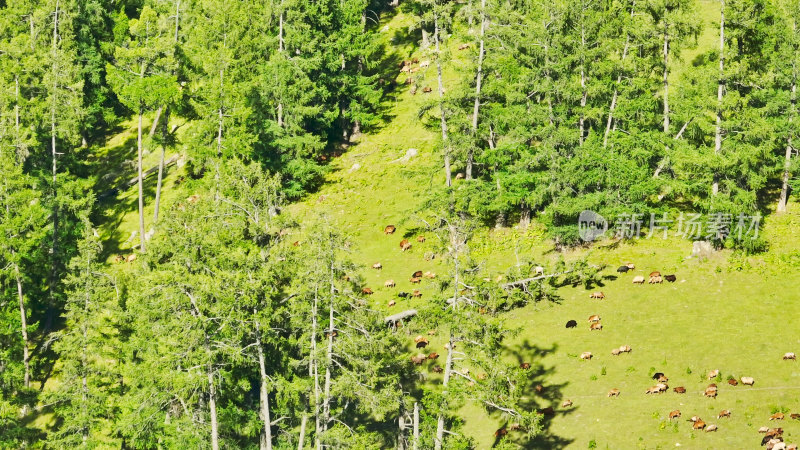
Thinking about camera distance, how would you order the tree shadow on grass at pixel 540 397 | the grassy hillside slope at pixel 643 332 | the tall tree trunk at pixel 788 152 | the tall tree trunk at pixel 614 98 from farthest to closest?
1. the tall tree trunk at pixel 614 98
2. the tall tree trunk at pixel 788 152
3. the tree shadow on grass at pixel 540 397
4. the grassy hillside slope at pixel 643 332

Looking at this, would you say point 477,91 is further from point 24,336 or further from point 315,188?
point 24,336

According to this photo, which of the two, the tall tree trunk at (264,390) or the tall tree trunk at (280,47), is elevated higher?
the tall tree trunk at (280,47)

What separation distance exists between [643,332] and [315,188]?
104 ft

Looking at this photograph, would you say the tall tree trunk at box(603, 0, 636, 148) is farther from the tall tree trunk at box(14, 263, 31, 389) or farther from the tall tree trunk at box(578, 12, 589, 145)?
the tall tree trunk at box(14, 263, 31, 389)

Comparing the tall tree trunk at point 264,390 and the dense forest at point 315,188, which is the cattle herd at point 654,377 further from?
the tall tree trunk at point 264,390

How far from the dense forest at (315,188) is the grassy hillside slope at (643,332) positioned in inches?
70.8

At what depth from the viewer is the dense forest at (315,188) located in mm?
42344

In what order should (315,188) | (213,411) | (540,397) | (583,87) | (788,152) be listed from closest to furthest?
(213,411) → (540,397) → (788,152) → (583,87) → (315,188)

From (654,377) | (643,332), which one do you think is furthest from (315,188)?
(654,377)

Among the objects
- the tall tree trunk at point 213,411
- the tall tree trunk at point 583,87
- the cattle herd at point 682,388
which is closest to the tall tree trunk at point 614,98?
the tall tree trunk at point 583,87

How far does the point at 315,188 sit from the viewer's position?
237 feet

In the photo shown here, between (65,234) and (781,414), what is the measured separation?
Result: 51.4m

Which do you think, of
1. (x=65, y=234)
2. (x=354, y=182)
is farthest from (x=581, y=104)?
(x=65, y=234)

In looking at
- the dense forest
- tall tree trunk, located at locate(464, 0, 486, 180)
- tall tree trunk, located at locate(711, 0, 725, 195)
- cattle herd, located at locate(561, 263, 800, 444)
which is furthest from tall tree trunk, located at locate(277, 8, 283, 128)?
tall tree trunk, located at locate(711, 0, 725, 195)
